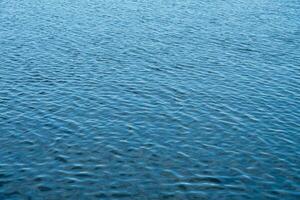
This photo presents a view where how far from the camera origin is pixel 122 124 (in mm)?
46875

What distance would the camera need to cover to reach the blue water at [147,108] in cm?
3762

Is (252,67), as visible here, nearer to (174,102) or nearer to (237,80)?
(237,80)

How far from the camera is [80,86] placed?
56.0 metres

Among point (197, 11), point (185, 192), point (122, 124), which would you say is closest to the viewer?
point (185, 192)

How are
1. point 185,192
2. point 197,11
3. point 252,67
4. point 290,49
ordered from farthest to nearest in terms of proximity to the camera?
1. point 197,11
2. point 290,49
3. point 252,67
4. point 185,192

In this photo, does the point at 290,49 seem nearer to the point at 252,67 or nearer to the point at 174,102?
the point at 252,67

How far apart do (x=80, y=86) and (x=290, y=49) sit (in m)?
36.9

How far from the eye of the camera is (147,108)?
50.8 meters

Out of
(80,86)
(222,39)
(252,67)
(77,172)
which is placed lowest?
(77,172)

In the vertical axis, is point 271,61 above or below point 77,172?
above

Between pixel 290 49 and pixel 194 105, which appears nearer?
pixel 194 105

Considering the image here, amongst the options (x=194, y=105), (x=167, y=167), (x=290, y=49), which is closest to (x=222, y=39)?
(x=290, y=49)

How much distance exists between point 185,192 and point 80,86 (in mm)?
24740

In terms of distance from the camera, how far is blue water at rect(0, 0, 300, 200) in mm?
37625
